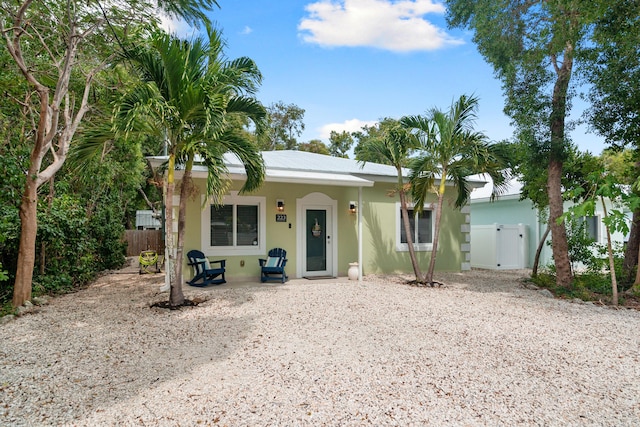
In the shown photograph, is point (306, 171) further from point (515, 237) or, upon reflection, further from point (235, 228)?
point (515, 237)

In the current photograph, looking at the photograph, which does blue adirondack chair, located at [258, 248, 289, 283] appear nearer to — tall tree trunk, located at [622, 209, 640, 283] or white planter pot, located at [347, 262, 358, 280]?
white planter pot, located at [347, 262, 358, 280]

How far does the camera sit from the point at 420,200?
9.84 meters

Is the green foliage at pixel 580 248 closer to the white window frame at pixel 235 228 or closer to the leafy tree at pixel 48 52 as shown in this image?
the white window frame at pixel 235 228

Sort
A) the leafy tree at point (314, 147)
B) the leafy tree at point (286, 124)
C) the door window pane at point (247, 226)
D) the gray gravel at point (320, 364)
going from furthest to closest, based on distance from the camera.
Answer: the leafy tree at point (314, 147), the leafy tree at point (286, 124), the door window pane at point (247, 226), the gray gravel at point (320, 364)

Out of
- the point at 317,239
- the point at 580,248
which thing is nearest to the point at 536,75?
the point at 580,248

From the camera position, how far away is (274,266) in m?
9.51

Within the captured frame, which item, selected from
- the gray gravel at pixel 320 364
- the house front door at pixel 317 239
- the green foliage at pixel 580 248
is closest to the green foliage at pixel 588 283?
the green foliage at pixel 580 248

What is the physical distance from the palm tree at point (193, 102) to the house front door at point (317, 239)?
3323 millimetres

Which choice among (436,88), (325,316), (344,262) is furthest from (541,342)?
(436,88)

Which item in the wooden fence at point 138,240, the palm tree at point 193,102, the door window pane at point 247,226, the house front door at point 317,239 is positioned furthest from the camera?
the wooden fence at point 138,240

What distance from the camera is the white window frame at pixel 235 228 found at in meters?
9.42

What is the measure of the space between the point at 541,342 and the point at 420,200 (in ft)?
16.9

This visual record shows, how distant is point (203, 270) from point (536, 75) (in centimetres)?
855

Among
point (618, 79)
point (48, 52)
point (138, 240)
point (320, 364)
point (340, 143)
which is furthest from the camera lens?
point (340, 143)
